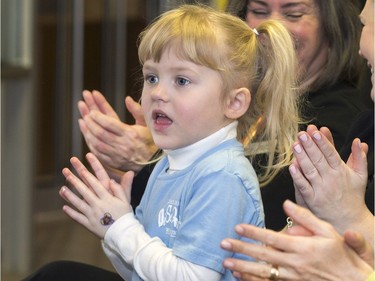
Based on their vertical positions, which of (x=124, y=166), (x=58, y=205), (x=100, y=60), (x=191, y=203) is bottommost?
(x=58, y=205)

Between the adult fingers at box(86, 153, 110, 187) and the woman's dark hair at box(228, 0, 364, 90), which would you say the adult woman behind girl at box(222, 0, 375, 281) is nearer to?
the adult fingers at box(86, 153, 110, 187)

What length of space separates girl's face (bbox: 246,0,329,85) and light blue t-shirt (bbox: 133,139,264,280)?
0.61m

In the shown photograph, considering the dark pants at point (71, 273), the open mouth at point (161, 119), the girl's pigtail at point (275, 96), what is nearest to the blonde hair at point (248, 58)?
the girl's pigtail at point (275, 96)

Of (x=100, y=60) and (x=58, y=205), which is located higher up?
(x=100, y=60)

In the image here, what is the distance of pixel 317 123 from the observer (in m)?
2.34

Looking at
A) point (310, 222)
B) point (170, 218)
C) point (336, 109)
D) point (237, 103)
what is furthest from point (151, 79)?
point (336, 109)

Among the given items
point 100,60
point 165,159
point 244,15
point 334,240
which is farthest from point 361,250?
point 100,60

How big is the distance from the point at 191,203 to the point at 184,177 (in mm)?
104

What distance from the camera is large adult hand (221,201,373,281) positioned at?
162 cm

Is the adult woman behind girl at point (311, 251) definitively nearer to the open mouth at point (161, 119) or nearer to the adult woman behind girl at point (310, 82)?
the open mouth at point (161, 119)

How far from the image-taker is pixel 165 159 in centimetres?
207

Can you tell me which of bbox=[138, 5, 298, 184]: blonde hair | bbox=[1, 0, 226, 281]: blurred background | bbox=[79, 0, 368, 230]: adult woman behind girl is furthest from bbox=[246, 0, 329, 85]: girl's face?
bbox=[1, 0, 226, 281]: blurred background

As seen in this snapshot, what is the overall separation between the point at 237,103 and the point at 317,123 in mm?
449

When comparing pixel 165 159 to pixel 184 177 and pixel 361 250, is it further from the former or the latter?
pixel 361 250
